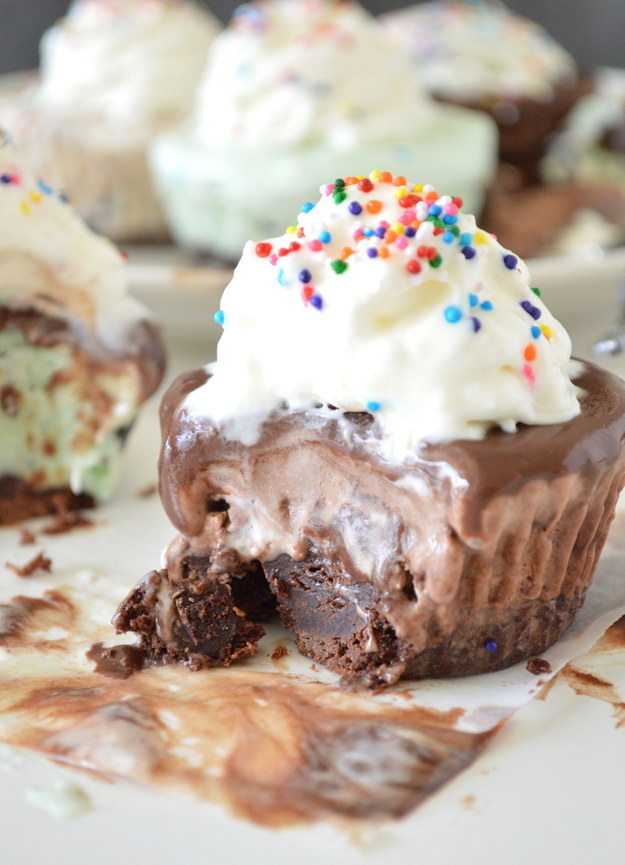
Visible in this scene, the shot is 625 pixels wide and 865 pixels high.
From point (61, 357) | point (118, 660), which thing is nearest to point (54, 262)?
point (61, 357)

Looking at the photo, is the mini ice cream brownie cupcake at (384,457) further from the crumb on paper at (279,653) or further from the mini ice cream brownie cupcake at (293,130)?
the mini ice cream brownie cupcake at (293,130)

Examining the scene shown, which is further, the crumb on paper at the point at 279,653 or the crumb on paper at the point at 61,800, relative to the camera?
the crumb on paper at the point at 279,653

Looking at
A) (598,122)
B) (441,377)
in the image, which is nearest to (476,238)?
(441,377)

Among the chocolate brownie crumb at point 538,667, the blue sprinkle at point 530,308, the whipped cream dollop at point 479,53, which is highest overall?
the blue sprinkle at point 530,308

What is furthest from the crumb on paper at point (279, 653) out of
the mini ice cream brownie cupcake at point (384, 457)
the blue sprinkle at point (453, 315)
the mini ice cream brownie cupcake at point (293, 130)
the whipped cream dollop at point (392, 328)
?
the mini ice cream brownie cupcake at point (293, 130)

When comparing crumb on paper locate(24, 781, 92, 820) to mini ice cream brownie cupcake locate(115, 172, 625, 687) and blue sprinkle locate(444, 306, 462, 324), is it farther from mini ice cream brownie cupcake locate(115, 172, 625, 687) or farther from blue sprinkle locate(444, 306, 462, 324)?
blue sprinkle locate(444, 306, 462, 324)

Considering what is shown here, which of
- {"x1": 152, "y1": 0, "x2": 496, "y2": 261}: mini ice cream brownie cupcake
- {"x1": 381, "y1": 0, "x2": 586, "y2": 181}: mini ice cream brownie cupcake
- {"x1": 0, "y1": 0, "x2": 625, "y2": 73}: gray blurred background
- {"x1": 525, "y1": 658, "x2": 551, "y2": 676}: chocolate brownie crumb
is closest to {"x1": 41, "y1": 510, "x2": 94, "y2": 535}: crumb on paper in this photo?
{"x1": 525, "y1": 658, "x2": 551, "y2": 676}: chocolate brownie crumb

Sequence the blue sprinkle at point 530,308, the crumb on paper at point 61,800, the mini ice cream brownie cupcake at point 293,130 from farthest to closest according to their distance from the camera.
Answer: the mini ice cream brownie cupcake at point 293,130 < the blue sprinkle at point 530,308 < the crumb on paper at point 61,800
